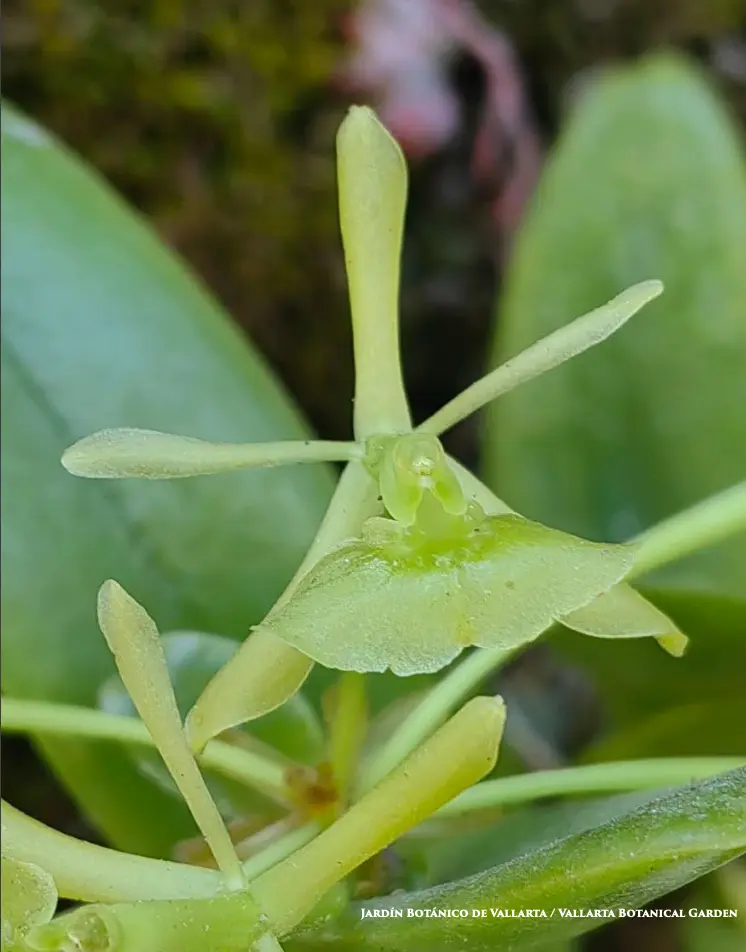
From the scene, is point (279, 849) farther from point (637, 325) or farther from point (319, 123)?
point (319, 123)

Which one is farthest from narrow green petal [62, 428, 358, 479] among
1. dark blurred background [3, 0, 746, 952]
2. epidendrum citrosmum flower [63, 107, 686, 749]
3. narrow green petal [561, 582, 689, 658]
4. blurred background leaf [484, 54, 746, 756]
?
dark blurred background [3, 0, 746, 952]

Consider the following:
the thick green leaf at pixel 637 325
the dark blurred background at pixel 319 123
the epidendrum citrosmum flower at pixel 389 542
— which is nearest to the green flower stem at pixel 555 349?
the epidendrum citrosmum flower at pixel 389 542

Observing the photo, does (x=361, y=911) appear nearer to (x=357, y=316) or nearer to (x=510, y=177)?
(x=357, y=316)

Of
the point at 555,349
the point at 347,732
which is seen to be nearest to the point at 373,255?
the point at 555,349

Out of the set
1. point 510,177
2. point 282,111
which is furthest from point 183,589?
point 510,177

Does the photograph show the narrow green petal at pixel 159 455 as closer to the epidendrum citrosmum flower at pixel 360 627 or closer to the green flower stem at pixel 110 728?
the epidendrum citrosmum flower at pixel 360 627
